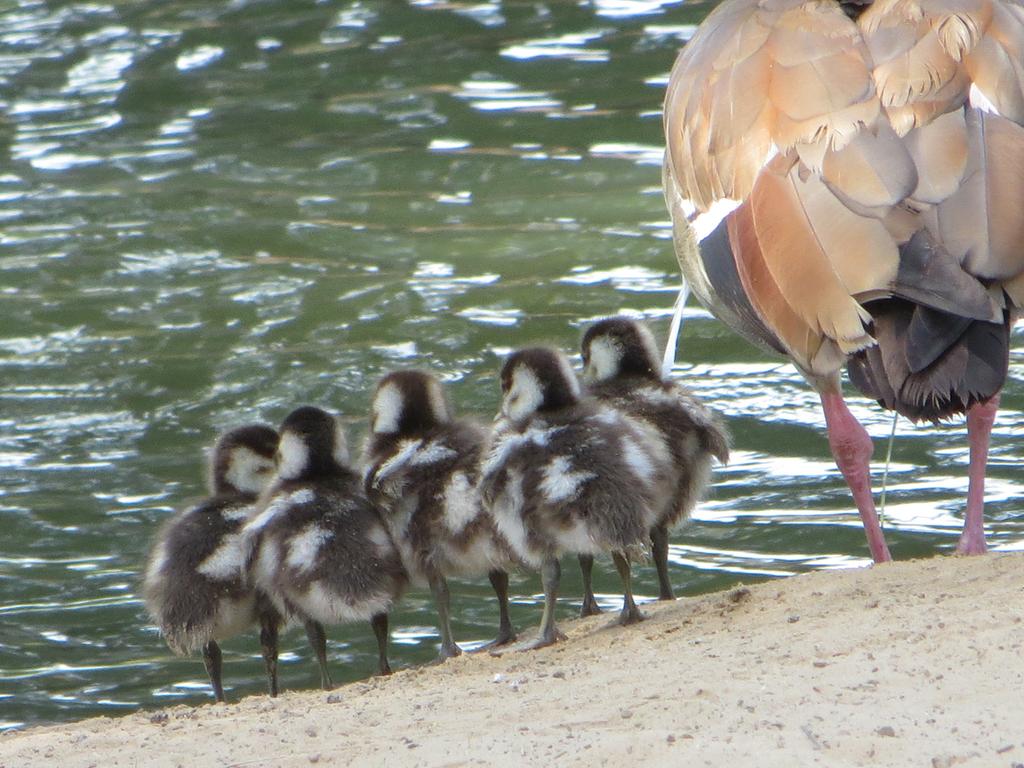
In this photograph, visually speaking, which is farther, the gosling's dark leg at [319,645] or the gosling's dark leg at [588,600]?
the gosling's dark leg at [588,600]

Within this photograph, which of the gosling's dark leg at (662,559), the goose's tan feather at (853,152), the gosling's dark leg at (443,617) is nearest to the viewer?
the goose's tan feather at (853,152)

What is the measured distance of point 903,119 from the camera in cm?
557

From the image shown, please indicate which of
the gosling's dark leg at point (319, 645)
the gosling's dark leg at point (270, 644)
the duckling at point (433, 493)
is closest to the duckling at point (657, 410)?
the duckling at point (433, 493)

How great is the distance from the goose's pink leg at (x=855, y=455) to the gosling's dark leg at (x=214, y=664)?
2.27 metres

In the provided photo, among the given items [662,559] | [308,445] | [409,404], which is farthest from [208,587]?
[662,559]

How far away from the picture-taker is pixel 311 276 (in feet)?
38.2

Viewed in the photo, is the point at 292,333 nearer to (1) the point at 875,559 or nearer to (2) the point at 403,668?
(2) the point at 403,668

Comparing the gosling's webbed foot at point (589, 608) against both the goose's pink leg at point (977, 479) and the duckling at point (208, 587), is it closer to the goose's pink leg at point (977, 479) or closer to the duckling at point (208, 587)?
the duckling at point (208, 587)

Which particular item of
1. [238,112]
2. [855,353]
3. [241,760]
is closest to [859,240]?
[855,353]

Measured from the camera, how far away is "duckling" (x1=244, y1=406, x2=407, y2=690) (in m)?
6.29

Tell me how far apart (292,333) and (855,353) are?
583 cm

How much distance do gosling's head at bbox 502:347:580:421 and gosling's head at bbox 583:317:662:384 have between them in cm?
52

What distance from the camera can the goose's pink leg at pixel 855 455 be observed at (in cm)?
659

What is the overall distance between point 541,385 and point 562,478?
417mm
